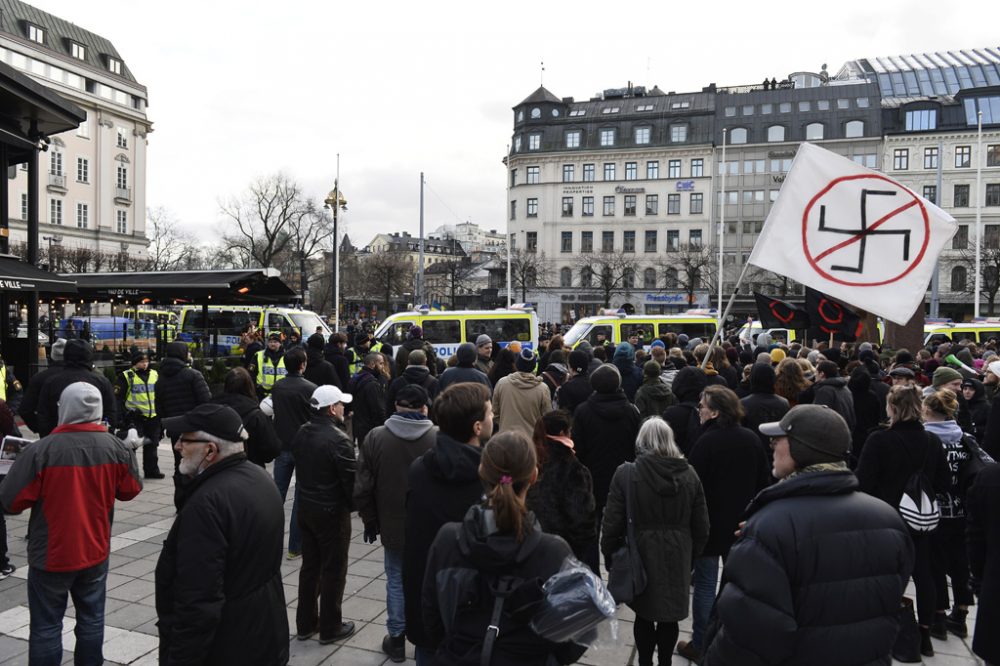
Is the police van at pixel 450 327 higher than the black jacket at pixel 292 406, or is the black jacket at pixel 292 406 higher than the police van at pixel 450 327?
the police van at pixel 450 327

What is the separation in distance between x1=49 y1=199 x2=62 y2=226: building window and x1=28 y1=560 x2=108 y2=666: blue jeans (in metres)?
72.7

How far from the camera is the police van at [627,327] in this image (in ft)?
66.8

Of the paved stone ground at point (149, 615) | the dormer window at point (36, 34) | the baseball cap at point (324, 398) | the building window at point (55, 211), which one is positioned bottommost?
the paved stone ground at point (149, 615)

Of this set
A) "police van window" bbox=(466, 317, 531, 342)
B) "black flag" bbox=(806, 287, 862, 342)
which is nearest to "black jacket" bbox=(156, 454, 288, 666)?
"black flag" bbox=(806, 287, 862, 342)

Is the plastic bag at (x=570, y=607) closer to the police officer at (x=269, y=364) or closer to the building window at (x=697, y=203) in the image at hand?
the police officer at (x=269, y=364)

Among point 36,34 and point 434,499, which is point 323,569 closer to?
point 434,499

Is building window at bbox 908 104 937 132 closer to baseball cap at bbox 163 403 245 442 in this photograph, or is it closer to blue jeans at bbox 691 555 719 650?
blue jeans at bbox 691 555 719 650

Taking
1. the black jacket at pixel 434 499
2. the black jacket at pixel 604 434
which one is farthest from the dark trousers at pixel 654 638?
the black jacket at pixel 434 499

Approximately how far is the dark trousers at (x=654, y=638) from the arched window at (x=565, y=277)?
196 ft

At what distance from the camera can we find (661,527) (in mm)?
4102

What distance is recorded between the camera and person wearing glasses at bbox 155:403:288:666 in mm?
2863

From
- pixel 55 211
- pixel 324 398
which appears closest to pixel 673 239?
pixel 55 211

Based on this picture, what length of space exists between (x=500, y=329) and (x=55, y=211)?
60.8 metres

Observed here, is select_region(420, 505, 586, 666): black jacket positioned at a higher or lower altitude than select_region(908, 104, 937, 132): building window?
lower
